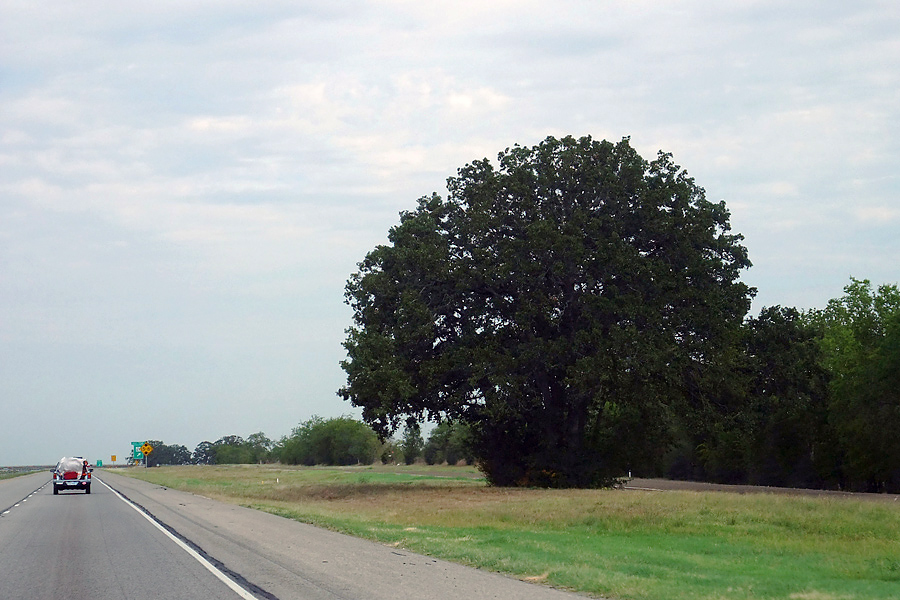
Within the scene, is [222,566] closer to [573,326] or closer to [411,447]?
[573,326]

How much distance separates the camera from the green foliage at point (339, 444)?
163125mm

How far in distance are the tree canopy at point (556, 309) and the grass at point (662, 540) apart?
7957 mm

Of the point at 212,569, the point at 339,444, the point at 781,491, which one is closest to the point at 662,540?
the point at 212,569

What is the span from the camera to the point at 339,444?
6491 inches

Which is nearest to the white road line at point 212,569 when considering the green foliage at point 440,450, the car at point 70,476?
the car at point 70,476

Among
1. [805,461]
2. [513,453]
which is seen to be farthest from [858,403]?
[513,453]

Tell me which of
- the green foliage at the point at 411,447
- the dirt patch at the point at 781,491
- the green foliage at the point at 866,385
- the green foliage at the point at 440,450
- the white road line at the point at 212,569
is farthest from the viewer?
the green foliage at the point at 411,447

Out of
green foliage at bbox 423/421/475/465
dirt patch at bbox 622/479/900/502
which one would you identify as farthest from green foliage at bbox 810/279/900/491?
green foliage at bbox 423/421/475/465

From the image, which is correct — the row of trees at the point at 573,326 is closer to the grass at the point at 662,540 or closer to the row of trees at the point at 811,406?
the row of trees at the point at 811,406

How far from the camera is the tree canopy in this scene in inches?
1638

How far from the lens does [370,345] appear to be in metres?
43.3

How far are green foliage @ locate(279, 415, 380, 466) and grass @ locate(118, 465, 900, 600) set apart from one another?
129 meters

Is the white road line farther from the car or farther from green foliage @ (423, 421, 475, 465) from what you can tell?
green foliage @ (423, 421, 475, 465)

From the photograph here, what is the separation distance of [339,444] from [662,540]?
484 ft
